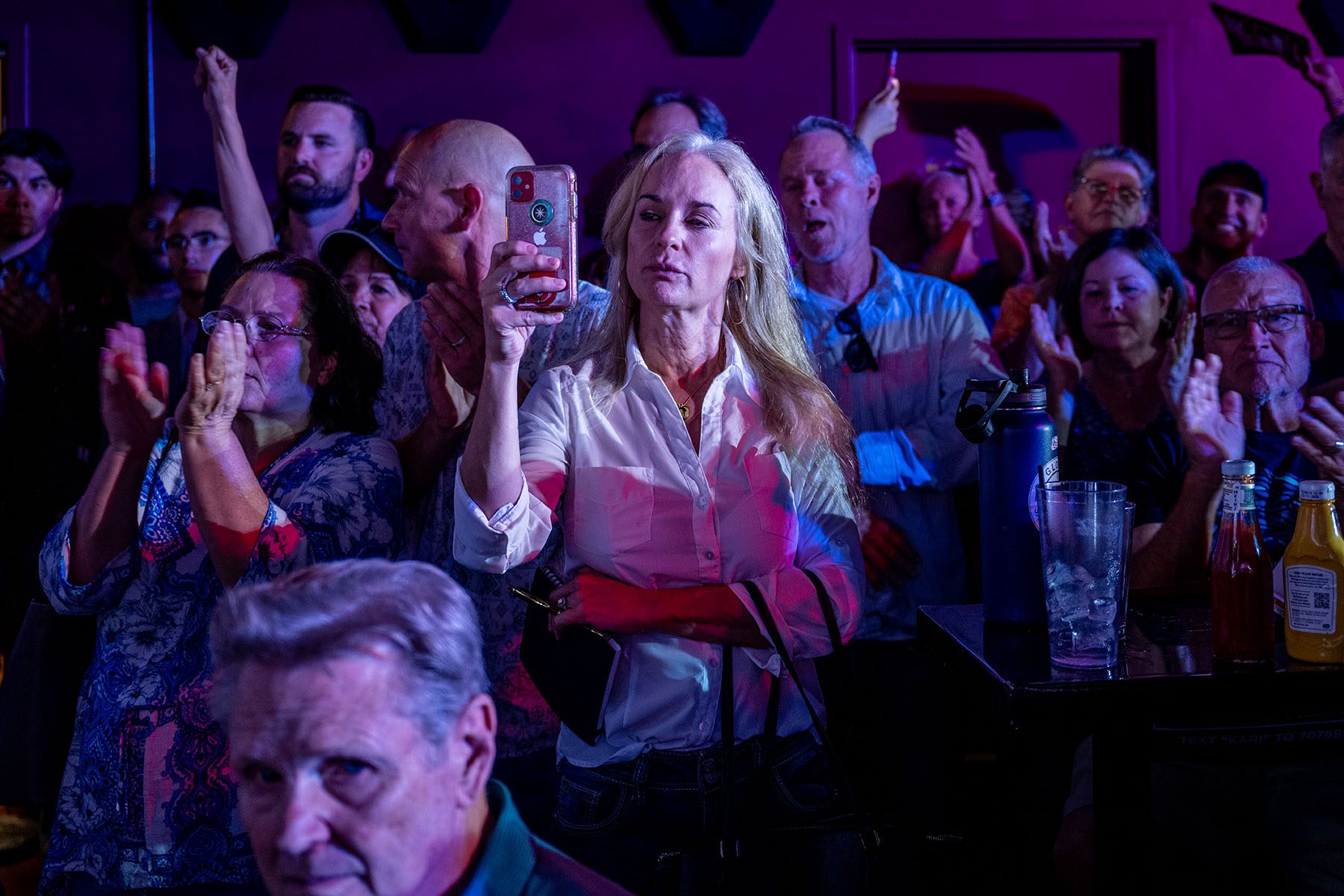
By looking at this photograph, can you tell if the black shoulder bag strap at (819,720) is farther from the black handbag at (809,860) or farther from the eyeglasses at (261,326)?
the eyeglasses at (261,326)

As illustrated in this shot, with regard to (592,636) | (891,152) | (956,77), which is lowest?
(592,636)

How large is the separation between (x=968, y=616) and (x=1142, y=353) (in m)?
1.47

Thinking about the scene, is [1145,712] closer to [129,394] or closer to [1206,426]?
[1206,426]

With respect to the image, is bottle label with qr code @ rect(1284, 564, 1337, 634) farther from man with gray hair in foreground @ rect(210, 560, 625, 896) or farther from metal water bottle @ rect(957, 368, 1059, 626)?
man with gray hair in foreground @ rect(210, 560, 625, 896)

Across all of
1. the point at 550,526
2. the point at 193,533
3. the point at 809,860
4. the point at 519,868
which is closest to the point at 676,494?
the point at 550,526

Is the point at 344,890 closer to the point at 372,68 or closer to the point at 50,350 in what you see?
the point at 50,350

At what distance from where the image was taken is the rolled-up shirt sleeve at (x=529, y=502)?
5.33 ft

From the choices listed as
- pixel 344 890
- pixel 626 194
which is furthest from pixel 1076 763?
pixel 344 890

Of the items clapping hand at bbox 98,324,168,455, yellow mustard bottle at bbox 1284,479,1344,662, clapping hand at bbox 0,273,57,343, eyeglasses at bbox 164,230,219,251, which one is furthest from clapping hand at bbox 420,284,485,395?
clapping hand at bbox 0,273,57,343

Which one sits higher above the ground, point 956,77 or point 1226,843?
point 956,77

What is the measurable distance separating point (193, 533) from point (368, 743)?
1012mm

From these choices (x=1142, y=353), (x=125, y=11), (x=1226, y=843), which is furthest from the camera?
(x=125, y=11)

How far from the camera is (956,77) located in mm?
4586

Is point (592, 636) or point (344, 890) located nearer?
point (344, 890)
